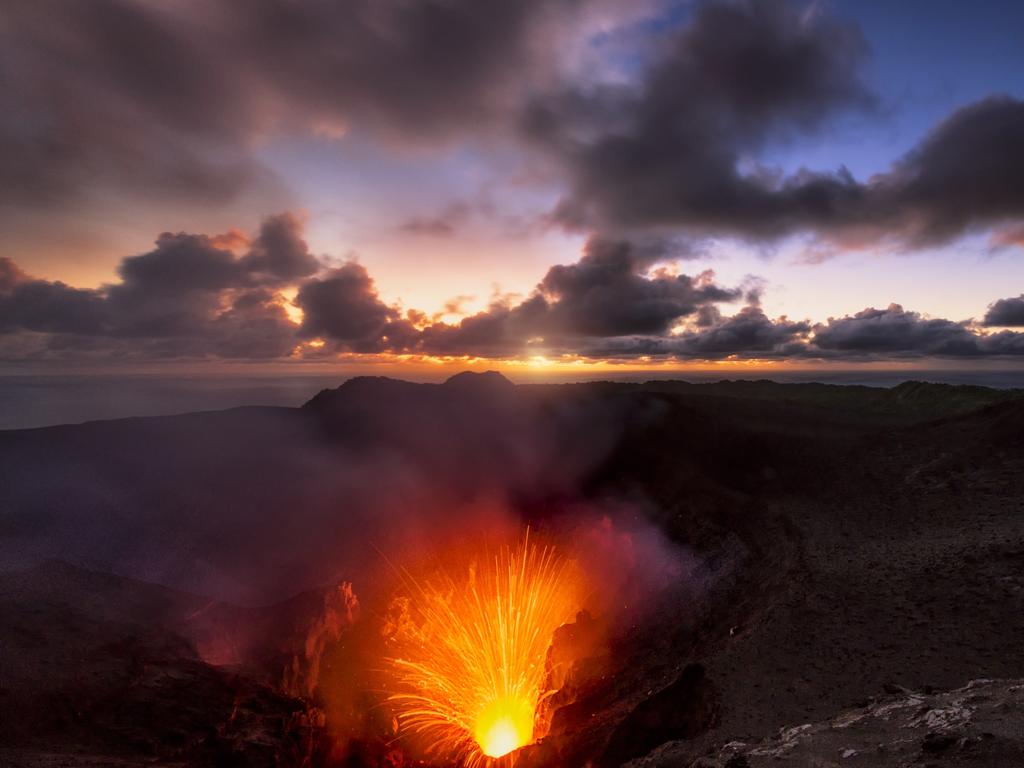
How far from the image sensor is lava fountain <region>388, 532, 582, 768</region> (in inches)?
1732

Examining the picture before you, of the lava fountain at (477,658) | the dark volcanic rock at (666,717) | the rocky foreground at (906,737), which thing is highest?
the rocky foreground at (906,737)

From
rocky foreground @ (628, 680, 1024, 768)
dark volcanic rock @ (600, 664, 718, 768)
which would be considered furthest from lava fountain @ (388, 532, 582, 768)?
rocky foreground @ (628, 680, 1024, 768)

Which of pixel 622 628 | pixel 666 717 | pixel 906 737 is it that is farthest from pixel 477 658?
pixel 906 737

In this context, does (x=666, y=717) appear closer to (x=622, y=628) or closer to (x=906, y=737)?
(x=906, y=737)

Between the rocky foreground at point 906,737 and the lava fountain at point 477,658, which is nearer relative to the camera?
the rocky foreground at point 906,737

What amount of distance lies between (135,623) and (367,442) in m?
51.4

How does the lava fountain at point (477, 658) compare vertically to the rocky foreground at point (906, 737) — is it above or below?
below

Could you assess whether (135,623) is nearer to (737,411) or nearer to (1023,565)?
(1023,565)

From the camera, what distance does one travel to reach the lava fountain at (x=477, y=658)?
4400 centimetres

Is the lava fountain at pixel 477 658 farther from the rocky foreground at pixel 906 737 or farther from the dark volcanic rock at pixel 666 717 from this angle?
the rocky foreground at pixel 906 737

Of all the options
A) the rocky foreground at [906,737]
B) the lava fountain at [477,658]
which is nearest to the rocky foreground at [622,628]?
the rocky foreground at [906,737]

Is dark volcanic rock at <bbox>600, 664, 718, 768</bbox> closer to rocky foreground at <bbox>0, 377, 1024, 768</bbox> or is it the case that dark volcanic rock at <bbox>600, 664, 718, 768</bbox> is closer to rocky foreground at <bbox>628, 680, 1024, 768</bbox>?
rocky foreground at <bbox>0, 377, 1024, 768</bbox>

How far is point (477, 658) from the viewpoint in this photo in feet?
156

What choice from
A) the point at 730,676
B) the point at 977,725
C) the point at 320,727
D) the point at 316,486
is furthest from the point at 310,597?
the point at 977,725
